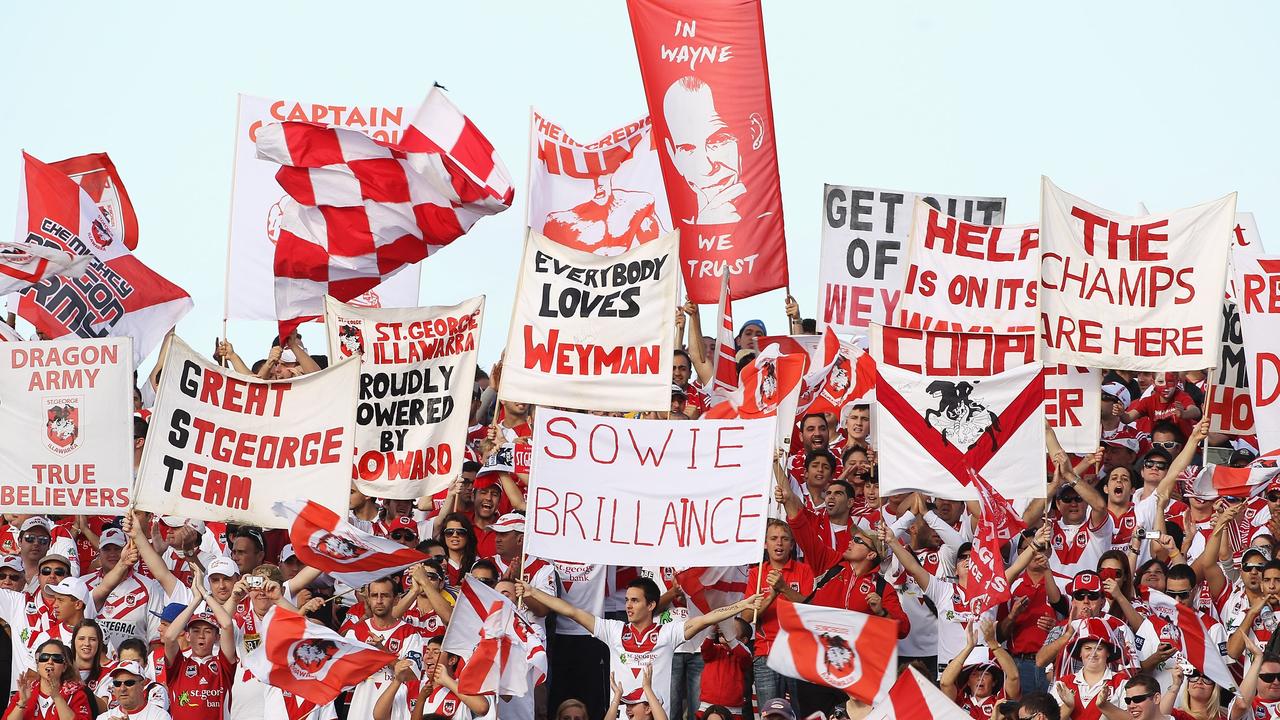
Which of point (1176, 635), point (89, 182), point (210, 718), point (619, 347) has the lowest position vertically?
point (210, 718)

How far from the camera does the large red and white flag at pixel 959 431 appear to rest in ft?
58.4

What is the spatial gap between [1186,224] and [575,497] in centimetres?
593

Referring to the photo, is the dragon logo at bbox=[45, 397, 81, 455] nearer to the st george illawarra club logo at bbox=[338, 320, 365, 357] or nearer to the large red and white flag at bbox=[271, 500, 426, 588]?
the st george illawarra club logo at bbox=[338, 320, 365, 357]

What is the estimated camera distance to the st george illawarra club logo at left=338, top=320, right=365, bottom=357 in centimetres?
1925

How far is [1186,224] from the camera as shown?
778 inches

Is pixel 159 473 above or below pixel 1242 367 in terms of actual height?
below

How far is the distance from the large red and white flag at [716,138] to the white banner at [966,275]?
3.85 feet

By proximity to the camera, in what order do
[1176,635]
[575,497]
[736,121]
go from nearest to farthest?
[1176,635] → [575,497] → [736,121]

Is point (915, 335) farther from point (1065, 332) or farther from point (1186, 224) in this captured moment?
point (1186, 224)

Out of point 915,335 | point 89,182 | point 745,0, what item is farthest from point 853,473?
point 89,182

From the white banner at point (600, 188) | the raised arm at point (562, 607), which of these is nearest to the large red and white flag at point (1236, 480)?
the raised arm at point (562, 607)

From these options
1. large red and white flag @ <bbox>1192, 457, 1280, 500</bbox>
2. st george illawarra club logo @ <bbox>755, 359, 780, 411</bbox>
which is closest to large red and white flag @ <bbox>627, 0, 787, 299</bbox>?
st george illawarra club logo @ <bbox>755, 359, 780, 411</bbox>

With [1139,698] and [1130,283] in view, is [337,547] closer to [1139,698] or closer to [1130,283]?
[1139,698]

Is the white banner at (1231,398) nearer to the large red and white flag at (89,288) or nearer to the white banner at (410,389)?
the white banner at (410,389)
